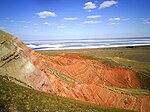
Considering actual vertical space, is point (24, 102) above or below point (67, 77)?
above

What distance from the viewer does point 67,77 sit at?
2933 cm

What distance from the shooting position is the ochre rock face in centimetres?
2186

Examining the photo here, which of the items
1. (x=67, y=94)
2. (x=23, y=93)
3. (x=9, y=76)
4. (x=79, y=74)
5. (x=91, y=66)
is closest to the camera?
(x=23, y=93)

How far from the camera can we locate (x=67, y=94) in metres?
25.5

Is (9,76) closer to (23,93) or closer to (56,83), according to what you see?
(23,93)

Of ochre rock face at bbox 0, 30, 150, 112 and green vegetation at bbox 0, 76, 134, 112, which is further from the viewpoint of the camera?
ochre rock face at bbox 0, 30, 150, 112

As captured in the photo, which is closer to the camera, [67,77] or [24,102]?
[24,102]

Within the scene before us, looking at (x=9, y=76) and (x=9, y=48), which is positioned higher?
(x=9, y=48)

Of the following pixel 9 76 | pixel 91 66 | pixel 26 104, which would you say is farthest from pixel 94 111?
pixel 91 66

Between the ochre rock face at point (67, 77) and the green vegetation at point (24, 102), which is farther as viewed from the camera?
the ochre rock face at point (67, 77)

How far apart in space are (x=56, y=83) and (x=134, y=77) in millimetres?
23191

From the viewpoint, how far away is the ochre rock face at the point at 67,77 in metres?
21.9

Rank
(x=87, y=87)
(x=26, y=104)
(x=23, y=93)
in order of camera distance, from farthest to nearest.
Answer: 1. (x=87, y=87)
2. (x=23, y=93)
3. (x=26, y=104)

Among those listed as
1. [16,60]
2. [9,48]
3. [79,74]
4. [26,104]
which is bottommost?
[79,74]
